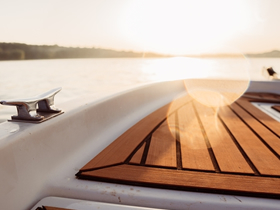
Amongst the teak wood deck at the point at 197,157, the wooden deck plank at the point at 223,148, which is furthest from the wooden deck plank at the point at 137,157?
the wooden deck plank at the point at 223,148

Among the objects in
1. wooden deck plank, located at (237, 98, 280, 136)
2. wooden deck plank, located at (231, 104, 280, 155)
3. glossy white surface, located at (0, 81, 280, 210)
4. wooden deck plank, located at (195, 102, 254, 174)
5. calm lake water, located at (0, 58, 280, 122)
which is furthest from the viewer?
calm lake water, located at (0, 58, 280, 122)

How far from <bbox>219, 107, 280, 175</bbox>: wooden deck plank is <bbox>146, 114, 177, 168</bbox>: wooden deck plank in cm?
29

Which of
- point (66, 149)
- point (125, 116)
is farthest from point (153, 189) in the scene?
point (125, 116)

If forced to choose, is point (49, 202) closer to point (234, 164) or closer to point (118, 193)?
point (118, 193)

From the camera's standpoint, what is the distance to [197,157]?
760 mm

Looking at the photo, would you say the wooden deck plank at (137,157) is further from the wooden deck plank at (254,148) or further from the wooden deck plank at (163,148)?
the wooden deck plank at (254,148)

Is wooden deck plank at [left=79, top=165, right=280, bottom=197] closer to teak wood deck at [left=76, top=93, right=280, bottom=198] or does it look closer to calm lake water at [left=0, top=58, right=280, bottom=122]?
teak wood deck at [left=76, top=93, right=280, bottom=198]

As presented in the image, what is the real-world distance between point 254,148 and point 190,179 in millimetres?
390

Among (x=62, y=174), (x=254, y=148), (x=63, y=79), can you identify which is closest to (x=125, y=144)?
(x=62, y=174)

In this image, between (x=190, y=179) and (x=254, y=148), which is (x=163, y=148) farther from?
(x=254, y=148)

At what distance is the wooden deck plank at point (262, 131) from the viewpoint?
0.89m

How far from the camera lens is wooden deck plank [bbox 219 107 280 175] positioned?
695 millimetres

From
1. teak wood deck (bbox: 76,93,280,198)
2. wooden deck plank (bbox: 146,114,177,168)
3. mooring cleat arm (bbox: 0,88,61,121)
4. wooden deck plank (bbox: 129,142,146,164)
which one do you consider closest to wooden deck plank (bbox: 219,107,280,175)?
teak wood deck (bbox: 76,93,280,198)

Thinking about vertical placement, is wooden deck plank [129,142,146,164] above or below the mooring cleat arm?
Result: below
